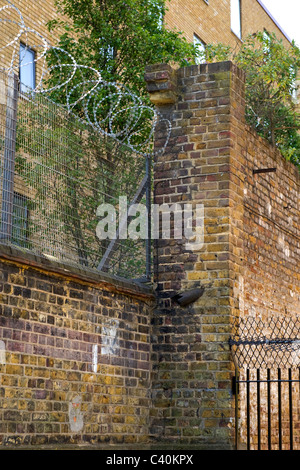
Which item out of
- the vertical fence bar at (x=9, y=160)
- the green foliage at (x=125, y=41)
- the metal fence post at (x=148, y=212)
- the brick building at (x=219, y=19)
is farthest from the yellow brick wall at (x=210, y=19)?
the vertical fence bar at (x=9, y=160)

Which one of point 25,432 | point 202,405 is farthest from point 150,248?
point 25,432

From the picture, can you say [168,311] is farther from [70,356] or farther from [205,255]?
[70,356]

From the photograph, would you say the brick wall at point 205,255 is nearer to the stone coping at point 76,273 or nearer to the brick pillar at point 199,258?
the brick pillar at point 199,258

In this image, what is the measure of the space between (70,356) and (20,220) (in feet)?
4.85

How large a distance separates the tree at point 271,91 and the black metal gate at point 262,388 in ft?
15.5

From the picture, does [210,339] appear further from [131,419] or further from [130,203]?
[130,203]

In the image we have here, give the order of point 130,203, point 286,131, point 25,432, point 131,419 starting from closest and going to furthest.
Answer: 1. point 25,432
2. point 131,419
3. point 130,203
4. point 286,131

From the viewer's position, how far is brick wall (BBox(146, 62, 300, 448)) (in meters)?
9.02

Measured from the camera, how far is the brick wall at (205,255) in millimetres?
9016

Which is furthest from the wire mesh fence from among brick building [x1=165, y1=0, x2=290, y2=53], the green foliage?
brick building [x1=165, y1=0, x2=290, y2=53]

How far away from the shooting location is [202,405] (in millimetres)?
8977

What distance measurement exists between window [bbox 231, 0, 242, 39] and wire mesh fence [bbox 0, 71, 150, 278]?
18953 mm
